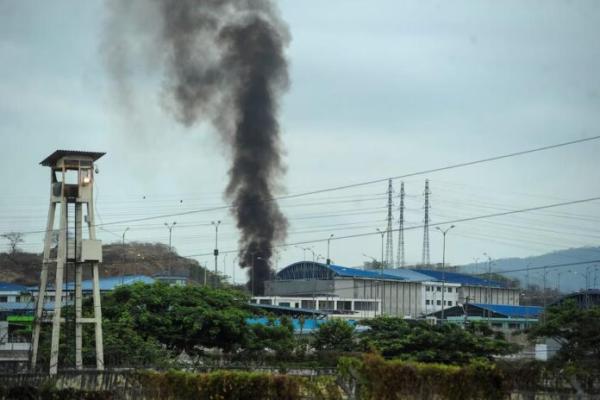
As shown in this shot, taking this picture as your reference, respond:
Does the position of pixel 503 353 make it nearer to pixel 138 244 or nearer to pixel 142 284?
pixel 142 284

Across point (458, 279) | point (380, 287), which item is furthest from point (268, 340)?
point (458, 279)

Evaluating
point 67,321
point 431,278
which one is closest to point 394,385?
point 67,321

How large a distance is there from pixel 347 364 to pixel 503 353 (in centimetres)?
2375

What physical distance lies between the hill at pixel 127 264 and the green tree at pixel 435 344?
8843 cm

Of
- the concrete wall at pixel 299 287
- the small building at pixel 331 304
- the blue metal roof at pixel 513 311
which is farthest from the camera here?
the concrete wall at pixel 299 287

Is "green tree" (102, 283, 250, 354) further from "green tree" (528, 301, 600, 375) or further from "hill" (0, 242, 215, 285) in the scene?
"hill" (0, 242, 215, 285)

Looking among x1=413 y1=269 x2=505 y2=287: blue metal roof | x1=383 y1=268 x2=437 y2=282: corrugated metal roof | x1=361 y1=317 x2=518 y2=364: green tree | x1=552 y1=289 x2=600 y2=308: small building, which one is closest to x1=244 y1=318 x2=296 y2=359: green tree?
x1=361 y1=317 x2=518 y2=364: green tree

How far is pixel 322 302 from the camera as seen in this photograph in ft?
356

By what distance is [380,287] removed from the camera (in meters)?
116

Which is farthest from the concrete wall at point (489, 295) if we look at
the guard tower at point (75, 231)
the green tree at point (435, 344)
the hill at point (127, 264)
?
the guard tower at point (75, 231)

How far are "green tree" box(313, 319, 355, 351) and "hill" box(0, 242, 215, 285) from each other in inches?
3203

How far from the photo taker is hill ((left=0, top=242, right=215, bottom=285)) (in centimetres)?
15200

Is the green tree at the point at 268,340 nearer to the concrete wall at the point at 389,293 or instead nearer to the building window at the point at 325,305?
the building window at the point at 325,305

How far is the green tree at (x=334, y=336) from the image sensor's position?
178 ft
